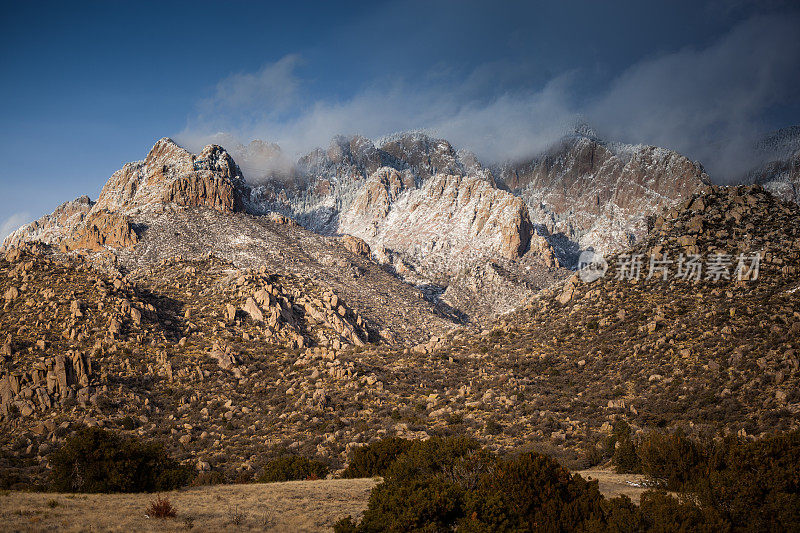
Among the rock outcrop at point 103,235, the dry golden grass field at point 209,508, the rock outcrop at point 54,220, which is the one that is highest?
the rock outcrop at point 54,220

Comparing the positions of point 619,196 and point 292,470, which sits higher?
point 619,196

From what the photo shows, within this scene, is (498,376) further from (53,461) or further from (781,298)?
(53,461)

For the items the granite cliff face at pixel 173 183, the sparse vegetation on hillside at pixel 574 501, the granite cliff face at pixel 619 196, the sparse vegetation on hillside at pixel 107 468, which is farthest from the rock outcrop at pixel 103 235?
the granite cliff face at pixel 619 196

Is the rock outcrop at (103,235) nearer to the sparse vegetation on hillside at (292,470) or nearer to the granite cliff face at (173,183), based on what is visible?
the granite cliff face at (173,183)

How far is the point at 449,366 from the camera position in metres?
45.6

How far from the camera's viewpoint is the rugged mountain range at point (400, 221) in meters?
92.2

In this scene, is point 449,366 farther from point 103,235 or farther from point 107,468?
point 103,235

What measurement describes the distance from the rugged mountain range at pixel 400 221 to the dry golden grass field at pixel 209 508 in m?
68.8

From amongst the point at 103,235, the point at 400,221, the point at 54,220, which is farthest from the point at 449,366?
the point at 54,220

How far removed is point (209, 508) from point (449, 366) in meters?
30.5

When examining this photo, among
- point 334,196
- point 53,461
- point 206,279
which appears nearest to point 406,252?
point 334,196

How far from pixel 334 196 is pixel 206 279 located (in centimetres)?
13346

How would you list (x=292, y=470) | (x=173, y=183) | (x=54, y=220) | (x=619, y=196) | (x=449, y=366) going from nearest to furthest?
(x=292, y=470)
(x=449, y=366)
(x=173, y=183)
(x=54, y=220)
(x=619, y=196)

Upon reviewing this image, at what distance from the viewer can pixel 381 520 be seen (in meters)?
14.4
